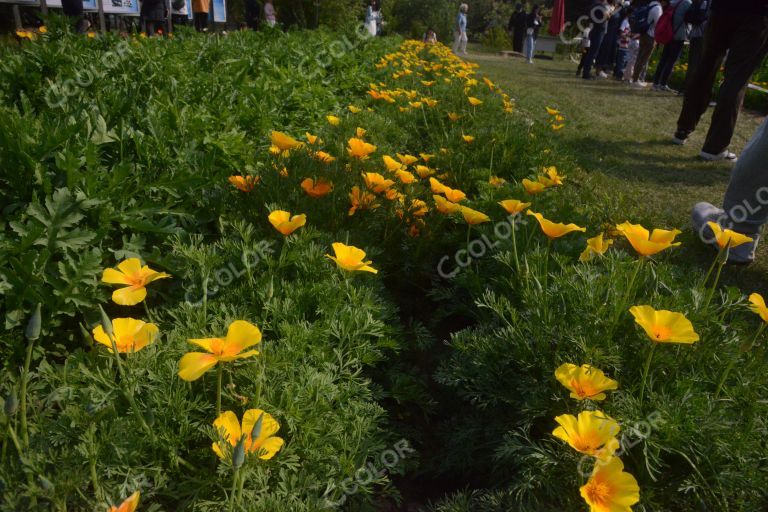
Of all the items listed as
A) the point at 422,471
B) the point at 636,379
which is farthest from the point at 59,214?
the point at 636,379

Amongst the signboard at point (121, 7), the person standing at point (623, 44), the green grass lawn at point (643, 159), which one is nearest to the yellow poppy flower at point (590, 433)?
the green grass lawn at point (643, 159)

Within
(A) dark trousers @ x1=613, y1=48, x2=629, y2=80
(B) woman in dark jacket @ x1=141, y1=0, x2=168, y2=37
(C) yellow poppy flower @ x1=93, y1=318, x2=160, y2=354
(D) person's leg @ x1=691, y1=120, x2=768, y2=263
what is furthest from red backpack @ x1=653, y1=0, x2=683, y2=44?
(C) yellow poppy flower @ x1=93, y1=318, x2=160, y2=354

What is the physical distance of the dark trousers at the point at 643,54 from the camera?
12547mm

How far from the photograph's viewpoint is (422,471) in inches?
71.4

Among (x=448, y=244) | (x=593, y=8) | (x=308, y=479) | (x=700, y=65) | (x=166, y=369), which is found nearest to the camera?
(x=308, y=479)

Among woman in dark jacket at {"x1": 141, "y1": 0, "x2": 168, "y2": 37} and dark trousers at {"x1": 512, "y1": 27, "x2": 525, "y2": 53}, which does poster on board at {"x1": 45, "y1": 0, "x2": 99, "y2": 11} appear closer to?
woman in dark jacket at {"x1": 141, "y1": 0, "x2": 168, "y2": 37}

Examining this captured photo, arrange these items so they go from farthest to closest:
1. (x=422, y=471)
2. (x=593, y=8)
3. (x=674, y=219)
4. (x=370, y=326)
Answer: (x=593, y=8) → (x=674, y=219) → (x=370, y=326) → (x=422, y=471)

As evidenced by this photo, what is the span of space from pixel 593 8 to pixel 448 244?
1196 cm

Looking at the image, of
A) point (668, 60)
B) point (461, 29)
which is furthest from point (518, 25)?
point (668, 60)

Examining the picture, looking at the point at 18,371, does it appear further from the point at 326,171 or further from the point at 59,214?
the point at 326,171

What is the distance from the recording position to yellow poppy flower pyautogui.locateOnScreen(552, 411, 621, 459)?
1.30 metres

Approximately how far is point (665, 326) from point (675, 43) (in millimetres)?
11722

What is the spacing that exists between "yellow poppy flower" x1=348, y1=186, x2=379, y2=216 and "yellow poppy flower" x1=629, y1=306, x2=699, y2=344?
1.38 m

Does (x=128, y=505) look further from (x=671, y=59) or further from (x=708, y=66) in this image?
(x=671, y=59)
